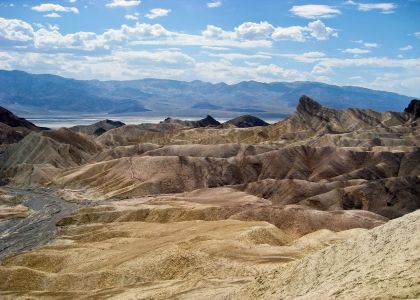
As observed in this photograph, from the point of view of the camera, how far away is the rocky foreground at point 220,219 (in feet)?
115

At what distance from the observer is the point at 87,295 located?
47656mm

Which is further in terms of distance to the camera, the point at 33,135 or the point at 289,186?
the point at 33,135

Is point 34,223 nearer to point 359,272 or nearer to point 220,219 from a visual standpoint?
point 220,219

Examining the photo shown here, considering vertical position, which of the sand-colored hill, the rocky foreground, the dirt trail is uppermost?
the sand-colored hill

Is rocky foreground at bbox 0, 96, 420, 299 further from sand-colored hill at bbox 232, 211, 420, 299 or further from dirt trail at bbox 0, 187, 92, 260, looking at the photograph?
dirt trail at bbox 0, 187, 92, 260

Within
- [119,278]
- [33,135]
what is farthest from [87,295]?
[33,135]

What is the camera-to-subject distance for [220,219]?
3260 inches

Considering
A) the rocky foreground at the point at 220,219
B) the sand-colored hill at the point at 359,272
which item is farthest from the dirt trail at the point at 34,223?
the sand-colored hill at the point at 359,272

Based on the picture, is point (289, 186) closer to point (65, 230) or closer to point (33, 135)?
point (65, 230)

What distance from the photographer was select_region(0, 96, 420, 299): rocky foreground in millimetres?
35188

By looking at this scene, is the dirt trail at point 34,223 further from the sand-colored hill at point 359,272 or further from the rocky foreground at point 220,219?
the sand-colored hill at point 359,272

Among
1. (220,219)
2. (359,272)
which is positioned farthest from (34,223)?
(359,272)

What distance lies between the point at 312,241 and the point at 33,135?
144873mm

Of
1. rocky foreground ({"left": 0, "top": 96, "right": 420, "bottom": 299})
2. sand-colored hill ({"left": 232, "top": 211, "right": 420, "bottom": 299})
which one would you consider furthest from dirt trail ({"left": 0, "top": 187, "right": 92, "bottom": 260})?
sand-colored hill ({"left": 232, "top": 211, "right": 420, "bottom": 299})
